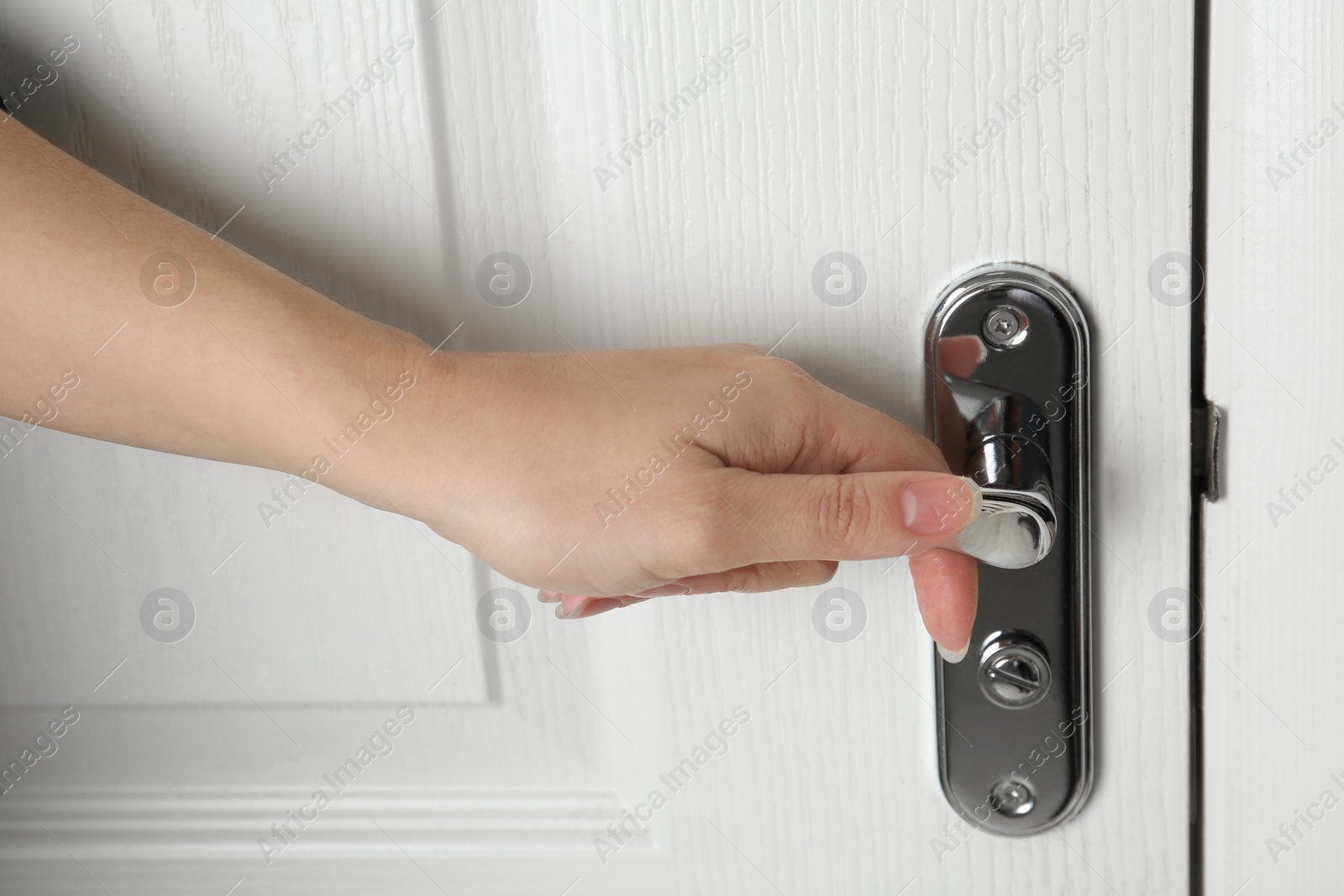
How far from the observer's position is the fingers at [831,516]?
0.36 meters

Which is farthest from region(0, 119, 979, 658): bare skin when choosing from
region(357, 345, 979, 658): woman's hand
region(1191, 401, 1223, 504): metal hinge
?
region(1191, 401, 1223, 504): metal hinge

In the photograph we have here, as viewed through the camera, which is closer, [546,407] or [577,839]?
[546,407]

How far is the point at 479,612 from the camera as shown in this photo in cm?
49

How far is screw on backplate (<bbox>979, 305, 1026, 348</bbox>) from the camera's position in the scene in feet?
1.31

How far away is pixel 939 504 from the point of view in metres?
0.35

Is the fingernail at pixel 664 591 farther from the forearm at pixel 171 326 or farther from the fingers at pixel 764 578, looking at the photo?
the forearm at pixel 171 326

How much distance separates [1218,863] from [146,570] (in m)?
0.52

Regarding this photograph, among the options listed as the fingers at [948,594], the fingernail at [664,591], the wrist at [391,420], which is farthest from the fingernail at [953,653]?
the wrist at [391,420]

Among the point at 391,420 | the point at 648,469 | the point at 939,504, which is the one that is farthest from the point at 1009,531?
the point at 391,420

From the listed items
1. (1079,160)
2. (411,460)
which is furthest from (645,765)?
(1079,160)

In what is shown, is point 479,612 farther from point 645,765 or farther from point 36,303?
point 36,303

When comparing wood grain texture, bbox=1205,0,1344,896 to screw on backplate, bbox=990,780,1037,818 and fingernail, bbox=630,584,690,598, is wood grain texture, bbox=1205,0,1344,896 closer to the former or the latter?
screw on backplate, bbox=990,780,1037,818

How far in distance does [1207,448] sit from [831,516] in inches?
6.5

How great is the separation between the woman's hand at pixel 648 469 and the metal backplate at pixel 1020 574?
28 mm
